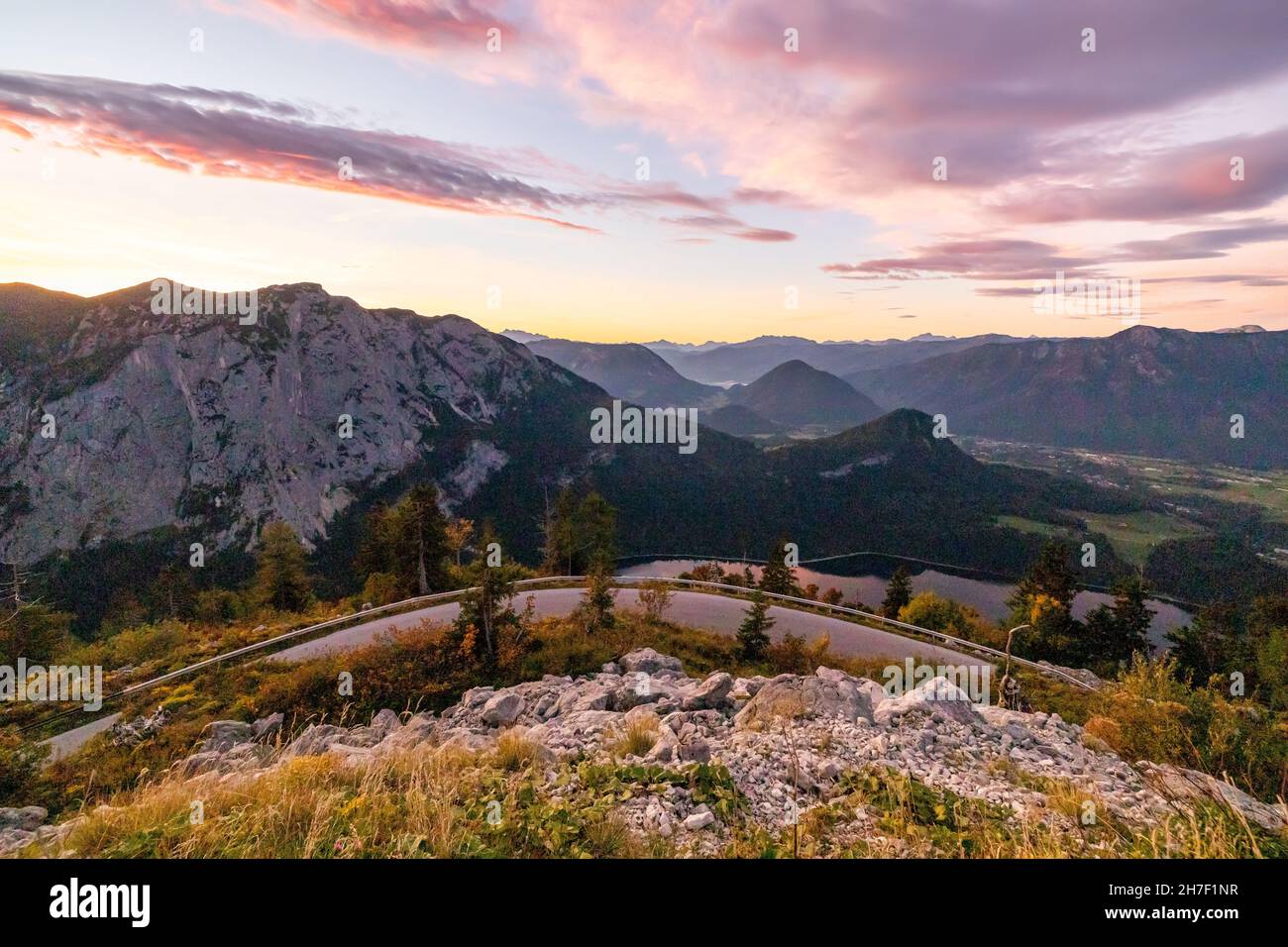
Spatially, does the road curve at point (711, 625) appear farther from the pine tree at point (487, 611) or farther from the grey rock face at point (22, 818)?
the grey rock face at point (22, 818)

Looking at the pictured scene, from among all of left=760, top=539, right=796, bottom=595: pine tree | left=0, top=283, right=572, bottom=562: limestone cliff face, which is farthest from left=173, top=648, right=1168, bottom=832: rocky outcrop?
left=0, top=283, right=572, bottom=562: limestone cliff face

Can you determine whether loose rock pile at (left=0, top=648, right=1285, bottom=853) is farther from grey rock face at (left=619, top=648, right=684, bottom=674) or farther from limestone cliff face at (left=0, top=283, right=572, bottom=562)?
limestone cliff face at (left=0, top=283, right=572, bottom=562)

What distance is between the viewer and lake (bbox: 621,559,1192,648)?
101438mm

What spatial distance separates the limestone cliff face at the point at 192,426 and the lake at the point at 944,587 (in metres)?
76.4

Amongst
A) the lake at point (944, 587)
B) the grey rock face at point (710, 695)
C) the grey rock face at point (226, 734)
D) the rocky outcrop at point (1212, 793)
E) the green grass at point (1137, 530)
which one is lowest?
the lake at point (944, 587)

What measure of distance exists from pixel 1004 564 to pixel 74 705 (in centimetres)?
17224

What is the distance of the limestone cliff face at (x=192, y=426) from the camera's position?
11694 centimetres

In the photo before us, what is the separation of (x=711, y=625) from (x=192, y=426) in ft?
520

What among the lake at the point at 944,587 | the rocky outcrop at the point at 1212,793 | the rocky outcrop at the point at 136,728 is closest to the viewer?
the rocky outcrop at the point at 1212,793

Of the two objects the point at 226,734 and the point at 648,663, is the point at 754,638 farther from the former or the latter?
the point at 226,734

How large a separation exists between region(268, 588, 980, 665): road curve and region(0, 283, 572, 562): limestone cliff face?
11155 cm

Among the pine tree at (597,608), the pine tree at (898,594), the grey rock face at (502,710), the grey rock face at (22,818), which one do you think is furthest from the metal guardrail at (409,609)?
the grey rock face at (22,818)

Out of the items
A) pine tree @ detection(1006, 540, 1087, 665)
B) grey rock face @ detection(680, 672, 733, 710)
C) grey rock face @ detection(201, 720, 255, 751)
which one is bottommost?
pine tree @ detection(1006, 540, 1087, 665)
